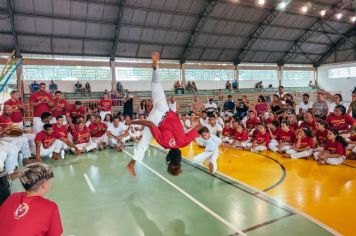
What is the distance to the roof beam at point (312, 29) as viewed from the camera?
78.4 feet

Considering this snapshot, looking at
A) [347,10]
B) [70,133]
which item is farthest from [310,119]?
[347,10]

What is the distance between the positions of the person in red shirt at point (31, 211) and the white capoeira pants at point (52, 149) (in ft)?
21.1

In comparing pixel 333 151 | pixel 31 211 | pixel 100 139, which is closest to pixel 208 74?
pixel 100 139

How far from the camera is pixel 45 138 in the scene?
764cm

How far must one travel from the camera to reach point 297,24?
24.9 meters

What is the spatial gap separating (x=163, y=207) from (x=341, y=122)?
6.37 meters

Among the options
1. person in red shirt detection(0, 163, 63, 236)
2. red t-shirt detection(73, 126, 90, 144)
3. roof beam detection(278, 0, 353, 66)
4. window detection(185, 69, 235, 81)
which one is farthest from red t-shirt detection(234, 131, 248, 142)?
roof beam detection(278, 0, 353, 66)

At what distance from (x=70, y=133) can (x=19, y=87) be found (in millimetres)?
10776

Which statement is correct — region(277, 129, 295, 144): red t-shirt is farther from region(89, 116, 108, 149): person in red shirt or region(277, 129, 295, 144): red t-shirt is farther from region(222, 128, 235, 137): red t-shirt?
region(89, 116, 108, 149): person in red shirt

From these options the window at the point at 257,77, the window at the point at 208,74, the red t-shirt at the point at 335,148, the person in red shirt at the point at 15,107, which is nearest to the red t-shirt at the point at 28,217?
the person in red shirt at the point at 15,107

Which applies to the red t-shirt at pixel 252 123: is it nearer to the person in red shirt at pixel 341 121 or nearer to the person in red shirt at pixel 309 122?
the person in red shirt at pixel 309 122

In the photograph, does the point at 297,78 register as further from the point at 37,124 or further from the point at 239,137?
the point at 37,124

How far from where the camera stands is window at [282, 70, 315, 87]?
31266 millimetres

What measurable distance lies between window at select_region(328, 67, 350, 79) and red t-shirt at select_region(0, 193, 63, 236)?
3578cm
